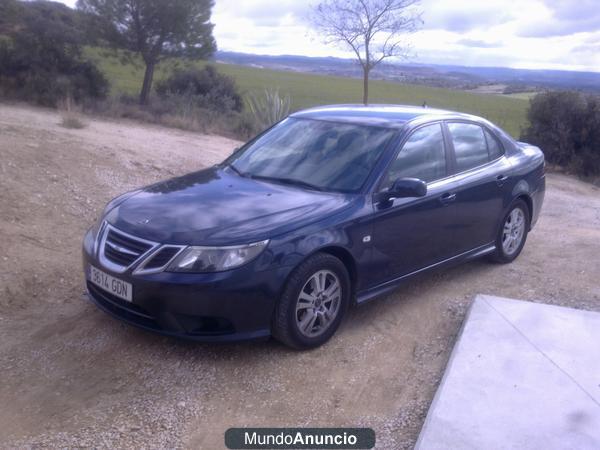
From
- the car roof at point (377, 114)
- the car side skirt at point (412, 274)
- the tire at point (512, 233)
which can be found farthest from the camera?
the tire at point (512, 233)

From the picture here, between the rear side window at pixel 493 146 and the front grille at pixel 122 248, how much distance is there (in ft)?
11.8

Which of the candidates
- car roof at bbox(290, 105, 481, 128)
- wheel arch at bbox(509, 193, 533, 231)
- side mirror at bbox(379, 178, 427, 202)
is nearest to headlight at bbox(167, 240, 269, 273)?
side mirror at bbox(379, 178, 427, 202)

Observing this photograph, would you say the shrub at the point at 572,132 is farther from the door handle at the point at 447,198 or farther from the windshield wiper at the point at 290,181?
the windshield wiper at the point at 290,181

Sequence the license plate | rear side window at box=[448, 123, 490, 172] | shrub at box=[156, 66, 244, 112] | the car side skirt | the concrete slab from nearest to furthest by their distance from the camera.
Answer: the concrete slab → the license plate → the car side skirt → rear side window at box=[448, 123, 490, 172] → shrub at box=[156, 66, 244, 112]

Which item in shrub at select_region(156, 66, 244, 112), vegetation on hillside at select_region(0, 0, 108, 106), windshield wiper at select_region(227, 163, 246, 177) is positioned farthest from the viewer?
shrub at select_region(156, 66, 244, 112)

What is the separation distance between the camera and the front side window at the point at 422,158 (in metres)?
5.40

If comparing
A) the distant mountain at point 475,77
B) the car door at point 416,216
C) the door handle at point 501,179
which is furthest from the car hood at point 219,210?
the distant mountain at point 475,77

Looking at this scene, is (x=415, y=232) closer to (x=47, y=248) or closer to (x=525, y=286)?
(x=525, y=286)

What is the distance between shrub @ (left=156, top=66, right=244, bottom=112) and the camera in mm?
22000

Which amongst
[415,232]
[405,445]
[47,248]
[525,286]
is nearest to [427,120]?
[415,232]

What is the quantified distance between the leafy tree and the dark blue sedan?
54.2 ft

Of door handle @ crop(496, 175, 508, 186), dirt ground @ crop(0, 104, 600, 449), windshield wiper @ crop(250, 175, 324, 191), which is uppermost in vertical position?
windshield wiper @ crop(250, 175, 324, 191)

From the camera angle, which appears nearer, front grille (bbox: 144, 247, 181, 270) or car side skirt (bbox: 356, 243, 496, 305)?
front grille (bbox: 144, 247, 181, 270)

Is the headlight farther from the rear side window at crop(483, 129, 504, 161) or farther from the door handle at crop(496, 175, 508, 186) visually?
the rear side window at crop(483, 129, 504, 161)
